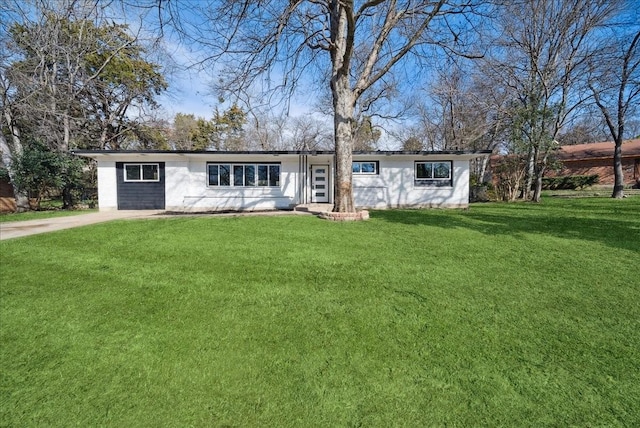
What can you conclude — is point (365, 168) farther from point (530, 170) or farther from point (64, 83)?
point (64, 83)

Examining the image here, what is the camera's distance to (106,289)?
12.9 ft

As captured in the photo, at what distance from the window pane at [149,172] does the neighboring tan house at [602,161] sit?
2914 cm

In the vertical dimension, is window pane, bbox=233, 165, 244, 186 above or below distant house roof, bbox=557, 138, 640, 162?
below

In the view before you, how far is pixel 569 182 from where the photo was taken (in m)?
26.1

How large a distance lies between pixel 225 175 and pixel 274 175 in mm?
2235

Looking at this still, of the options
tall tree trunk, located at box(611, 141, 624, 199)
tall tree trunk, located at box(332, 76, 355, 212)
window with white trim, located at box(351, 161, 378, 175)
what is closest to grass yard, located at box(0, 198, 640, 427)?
tall tree trunk, located at box(332, 76, 355, 212)

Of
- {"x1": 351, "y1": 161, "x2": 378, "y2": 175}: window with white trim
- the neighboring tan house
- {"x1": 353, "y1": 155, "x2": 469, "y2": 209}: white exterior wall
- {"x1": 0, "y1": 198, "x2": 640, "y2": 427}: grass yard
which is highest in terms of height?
the neighboring tan house

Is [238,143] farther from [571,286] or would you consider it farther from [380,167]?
[571,286]

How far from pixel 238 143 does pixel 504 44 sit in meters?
27.5

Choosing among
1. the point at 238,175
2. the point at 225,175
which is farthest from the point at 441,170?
the point at 225,175

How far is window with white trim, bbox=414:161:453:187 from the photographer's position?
571 inches

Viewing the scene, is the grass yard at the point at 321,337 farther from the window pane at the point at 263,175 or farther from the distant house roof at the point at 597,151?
the distant house roof at the point at 597,151

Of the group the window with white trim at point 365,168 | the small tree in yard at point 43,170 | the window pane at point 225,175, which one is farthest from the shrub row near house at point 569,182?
the small tree in yard at point 43,170

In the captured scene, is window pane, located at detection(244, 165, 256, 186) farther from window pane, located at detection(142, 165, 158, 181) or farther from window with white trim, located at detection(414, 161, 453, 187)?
window with white trim, located at detection(414, 161, 453, 187)
